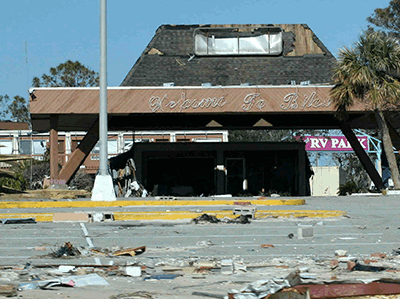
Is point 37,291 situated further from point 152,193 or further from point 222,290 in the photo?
point 152,193

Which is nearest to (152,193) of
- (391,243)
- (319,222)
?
(319,222)

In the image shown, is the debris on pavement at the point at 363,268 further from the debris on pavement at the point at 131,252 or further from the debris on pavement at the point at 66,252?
the debris on pavement at the point at 66,252

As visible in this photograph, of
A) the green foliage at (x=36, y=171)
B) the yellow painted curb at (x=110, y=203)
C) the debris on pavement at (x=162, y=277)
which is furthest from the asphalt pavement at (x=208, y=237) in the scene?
the green foliage at (x=36, y=171)

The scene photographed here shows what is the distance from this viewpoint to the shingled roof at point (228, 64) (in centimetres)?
4125

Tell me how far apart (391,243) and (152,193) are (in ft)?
88.4

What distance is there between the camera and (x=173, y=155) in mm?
41625

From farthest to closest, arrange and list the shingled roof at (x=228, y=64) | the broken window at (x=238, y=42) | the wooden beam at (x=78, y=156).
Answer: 1. the broken window at (x=238, y=42)
2. the shingled roof at (x=228, y=64)
3. the wooden beam at (x=78, y=156)

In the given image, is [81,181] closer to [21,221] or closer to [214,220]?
[21,221]

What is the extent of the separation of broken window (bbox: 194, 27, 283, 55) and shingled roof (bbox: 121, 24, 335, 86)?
13.8 inches

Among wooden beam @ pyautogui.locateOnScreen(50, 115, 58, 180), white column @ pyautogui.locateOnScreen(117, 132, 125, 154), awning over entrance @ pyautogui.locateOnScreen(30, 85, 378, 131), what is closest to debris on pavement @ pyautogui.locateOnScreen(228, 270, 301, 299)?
awning over entrance @ pyautogui.locateOnScreen(30, 85, 378, 131)

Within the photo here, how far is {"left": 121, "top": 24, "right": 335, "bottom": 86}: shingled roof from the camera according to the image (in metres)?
41.2

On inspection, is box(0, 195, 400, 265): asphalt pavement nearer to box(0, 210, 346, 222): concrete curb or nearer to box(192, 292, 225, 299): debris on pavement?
box(0, 210, 346, 222): concrete curb

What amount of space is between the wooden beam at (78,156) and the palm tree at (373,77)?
11848 millimetres

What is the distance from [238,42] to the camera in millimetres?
42594
